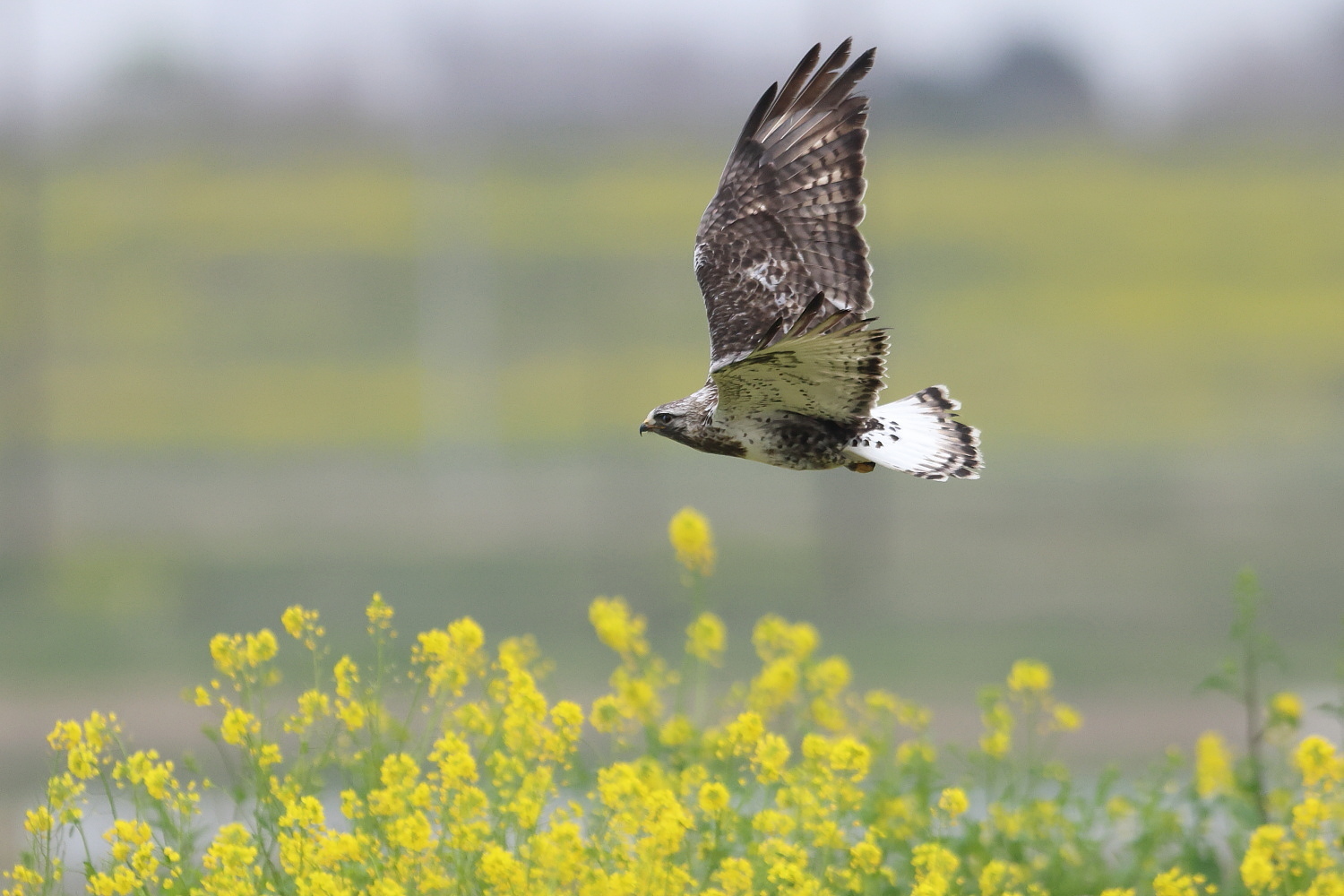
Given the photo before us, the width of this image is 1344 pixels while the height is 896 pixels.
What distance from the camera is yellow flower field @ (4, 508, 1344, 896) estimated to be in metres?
2.17

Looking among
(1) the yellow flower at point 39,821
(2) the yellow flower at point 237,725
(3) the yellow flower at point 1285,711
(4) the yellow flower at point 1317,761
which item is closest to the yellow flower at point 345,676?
(2) the yellow flower at point 237,725

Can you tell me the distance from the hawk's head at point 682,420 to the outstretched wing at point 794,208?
61cm

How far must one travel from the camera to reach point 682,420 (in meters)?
2.51

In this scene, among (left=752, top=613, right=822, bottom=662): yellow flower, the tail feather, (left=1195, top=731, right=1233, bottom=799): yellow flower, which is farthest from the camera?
(left=1195, top=731, right=1233, bottom=799): yellow flower

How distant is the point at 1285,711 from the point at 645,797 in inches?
56.9

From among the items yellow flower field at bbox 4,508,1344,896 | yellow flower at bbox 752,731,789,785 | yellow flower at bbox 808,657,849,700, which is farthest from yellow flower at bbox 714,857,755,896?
yellow flower at bbox 808,657,849,700

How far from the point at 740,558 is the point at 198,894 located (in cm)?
795

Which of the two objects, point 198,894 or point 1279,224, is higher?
point 1279,224

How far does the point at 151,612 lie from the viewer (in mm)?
9016

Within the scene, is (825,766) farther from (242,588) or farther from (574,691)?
(242,588)

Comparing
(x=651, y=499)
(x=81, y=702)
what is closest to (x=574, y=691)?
(x=81, y=702)

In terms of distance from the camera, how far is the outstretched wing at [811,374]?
224cm

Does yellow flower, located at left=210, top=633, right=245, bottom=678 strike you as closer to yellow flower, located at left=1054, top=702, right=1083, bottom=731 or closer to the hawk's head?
the hawk's head

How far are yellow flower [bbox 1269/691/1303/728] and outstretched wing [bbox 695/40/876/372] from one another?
1.11 m
